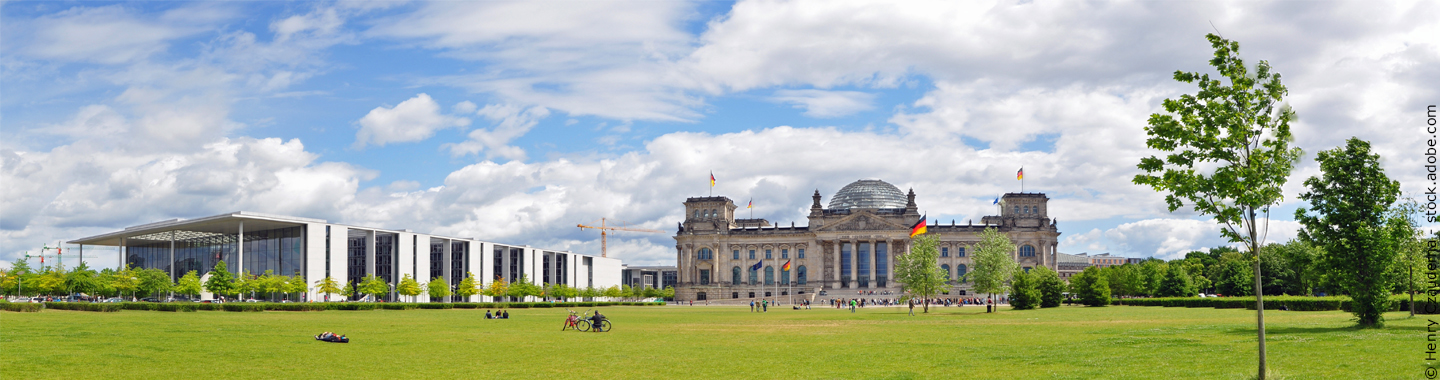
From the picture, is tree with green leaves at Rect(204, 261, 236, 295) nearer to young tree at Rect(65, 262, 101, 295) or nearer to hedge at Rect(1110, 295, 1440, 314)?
young tree at Rect(65, 262, 101, 295)

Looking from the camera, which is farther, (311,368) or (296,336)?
(296,336)

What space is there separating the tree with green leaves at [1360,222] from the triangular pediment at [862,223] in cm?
13787

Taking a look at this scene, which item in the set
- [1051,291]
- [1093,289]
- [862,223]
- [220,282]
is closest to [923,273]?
[1051,291]

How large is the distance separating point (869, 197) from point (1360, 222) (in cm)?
15317

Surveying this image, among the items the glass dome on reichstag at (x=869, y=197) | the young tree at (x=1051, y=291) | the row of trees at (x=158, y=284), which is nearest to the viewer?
the young tree at (x=1051, y=291)

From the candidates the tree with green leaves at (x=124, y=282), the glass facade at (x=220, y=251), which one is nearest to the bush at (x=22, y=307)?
the tree with green leaves at (x=124, y=282)

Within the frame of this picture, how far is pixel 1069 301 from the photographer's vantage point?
9956 centimetres

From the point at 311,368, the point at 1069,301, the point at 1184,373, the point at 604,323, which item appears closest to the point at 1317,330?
the point at 1184,373

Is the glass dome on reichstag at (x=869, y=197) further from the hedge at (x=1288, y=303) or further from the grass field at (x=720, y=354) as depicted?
the grass field at (x=720, y=354)

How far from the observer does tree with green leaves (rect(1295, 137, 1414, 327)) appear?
32562 mm

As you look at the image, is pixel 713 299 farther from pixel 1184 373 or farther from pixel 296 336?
pixel 1184 373

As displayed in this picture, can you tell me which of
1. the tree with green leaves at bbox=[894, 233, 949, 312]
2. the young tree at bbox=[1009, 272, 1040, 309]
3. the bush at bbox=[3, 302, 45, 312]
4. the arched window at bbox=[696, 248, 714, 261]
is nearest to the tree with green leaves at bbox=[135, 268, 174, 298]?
the bush at bbox=[3, 302, 45, 312]

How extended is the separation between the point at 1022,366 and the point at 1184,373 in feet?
12.5

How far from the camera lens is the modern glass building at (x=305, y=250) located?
356ft
